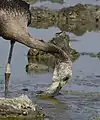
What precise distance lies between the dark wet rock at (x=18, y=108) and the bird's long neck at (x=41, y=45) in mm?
1294

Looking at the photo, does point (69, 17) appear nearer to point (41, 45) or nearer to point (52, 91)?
point (52, 91)

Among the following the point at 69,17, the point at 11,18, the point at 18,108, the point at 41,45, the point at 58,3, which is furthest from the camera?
the point at 58,3

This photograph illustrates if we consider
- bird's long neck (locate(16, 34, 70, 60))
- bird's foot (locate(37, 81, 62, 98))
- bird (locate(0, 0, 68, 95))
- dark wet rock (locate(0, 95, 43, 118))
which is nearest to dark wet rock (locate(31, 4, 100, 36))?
bird's foot (locate(37, 81, 62, 98))

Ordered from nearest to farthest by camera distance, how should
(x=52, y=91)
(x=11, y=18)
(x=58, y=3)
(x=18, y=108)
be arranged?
(x=18, y=108) → (x=11, y=18) → (x=52, y=91) → (x=58, y=3)

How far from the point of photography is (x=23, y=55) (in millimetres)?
17641

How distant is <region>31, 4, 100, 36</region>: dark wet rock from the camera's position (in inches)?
1061

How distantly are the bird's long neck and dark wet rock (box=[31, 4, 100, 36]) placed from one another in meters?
13.7

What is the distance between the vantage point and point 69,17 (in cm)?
2841

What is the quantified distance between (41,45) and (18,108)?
1.69 m

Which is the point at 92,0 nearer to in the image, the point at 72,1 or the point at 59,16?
the point at 72,1

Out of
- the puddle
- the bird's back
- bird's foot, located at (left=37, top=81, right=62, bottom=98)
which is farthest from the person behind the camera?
the puddle

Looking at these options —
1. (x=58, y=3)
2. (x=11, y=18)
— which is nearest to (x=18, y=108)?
(x=11, y=18)

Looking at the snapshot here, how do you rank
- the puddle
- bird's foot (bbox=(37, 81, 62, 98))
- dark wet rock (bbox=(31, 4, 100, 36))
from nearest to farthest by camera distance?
bird's foot (bbox=(37, 81, 62, 98)) < dark wet rock (bbox=(31, 4, 100, 36)) < the puddle

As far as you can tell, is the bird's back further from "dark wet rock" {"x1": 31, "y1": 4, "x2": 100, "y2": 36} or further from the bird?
"dark wet rock" {"x1": 31, "y1": 4, "x2": 100, "y2": 36}
